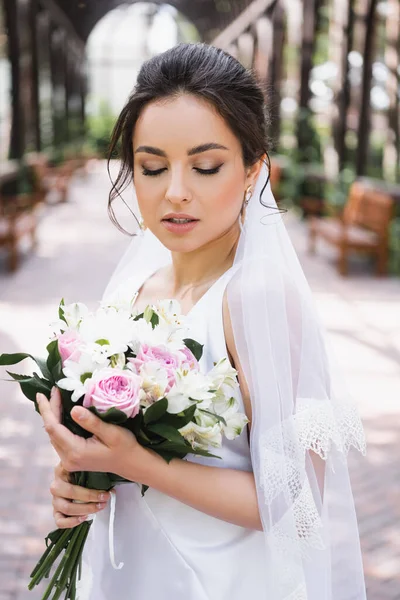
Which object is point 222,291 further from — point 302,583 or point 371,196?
point 371,196

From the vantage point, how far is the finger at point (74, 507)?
1.54 m

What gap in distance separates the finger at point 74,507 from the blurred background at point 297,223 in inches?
38.3

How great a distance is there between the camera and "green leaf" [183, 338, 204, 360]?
4.92ft

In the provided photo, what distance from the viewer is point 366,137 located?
12.3 meters

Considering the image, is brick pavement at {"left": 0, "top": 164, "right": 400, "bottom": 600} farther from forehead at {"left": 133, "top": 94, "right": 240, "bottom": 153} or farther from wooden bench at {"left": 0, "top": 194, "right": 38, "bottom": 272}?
forehead at {"left": 133, "top": 94, "right": 240, "bottom": 153}

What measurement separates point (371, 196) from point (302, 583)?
29.7 feet

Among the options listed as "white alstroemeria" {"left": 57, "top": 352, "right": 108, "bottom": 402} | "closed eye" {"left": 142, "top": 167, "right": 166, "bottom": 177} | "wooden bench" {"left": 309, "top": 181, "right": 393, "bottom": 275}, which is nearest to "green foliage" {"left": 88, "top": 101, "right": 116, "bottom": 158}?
"wooden bench" {"left": 309, "top": 181, "right": 393, "bottom": 275}

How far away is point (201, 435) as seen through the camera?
4.77 feet

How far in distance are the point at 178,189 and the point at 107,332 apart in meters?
0.31

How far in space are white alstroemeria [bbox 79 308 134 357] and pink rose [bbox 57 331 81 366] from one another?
0.02 metres

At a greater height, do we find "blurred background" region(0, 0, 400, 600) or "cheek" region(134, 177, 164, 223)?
"cheek" region(134, 177, 164, 223)

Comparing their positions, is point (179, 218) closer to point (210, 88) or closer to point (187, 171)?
point (187, 171)

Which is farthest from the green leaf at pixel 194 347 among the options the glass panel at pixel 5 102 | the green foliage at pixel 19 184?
the glass panel at pixel 5 102

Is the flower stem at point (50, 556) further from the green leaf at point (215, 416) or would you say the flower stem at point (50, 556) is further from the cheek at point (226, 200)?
the cheek at point (226, 200)
